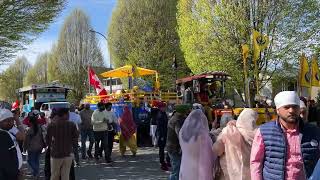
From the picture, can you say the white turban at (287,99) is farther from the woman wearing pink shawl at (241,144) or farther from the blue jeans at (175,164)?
the blue jeans at (175,164)

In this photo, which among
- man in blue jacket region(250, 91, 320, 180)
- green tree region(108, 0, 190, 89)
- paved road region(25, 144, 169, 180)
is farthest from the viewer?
green tree region(108, 0, 190, 89)

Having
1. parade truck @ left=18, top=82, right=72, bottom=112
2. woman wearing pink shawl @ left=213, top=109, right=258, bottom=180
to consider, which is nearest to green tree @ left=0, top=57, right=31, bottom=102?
parade truck @ left=18, top=82, right=72, bottom=112

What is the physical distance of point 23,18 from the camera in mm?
14758

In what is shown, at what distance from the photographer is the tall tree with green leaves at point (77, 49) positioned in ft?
197

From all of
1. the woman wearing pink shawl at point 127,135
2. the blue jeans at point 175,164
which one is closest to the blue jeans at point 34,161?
the blue jeans at point 175,164

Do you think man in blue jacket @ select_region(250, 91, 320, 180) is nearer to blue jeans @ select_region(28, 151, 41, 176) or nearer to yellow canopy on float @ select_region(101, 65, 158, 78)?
blue jeans @ select_region(28, 151, 41, 176)

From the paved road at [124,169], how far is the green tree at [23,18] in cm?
441

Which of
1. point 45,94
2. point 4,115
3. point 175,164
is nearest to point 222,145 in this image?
point 4,115

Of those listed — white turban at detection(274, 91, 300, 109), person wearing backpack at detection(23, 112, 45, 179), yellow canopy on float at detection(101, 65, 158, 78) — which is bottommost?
person wearing backpack at detection(23, 112, 45, 179)

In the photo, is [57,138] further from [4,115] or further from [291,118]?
[291,118]

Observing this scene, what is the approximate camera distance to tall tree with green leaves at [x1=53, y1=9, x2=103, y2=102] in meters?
60.0

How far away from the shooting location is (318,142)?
14.5ft

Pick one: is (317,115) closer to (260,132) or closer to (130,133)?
(130,133)

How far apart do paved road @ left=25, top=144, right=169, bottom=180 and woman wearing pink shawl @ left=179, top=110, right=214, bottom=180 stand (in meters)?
4.25
